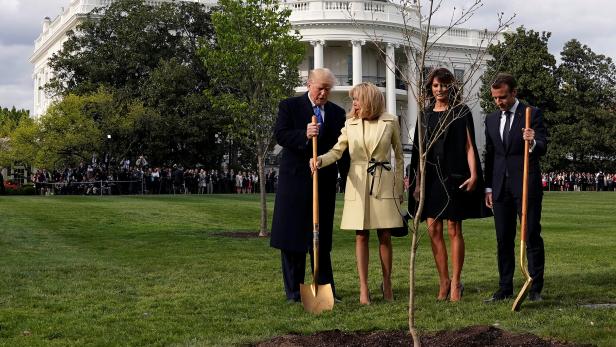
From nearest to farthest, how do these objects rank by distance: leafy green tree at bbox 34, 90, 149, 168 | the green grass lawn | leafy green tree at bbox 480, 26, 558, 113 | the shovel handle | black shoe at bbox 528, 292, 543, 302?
the green grass lawn
the shovel handle
black shoe at bbox 528, 292, 543, 302
leafy green tree at bbox 34, 90, 149, 168
leafy green tree at bbox 480, 26, 558, 113

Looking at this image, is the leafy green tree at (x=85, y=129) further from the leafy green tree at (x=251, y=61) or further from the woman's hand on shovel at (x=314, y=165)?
the woman's hand on shovel at (x=314, y=165)

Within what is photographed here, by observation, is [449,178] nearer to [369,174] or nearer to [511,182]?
[511,182]

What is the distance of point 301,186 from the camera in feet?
27.6

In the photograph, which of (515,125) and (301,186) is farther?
(301,186)

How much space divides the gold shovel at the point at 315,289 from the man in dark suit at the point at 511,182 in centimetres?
161

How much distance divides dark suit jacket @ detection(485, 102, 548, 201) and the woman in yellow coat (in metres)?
0.93

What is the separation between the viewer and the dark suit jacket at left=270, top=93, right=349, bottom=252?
8344 millimetres

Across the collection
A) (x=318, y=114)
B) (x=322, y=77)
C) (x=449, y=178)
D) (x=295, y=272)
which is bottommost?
(x=295, y=272)

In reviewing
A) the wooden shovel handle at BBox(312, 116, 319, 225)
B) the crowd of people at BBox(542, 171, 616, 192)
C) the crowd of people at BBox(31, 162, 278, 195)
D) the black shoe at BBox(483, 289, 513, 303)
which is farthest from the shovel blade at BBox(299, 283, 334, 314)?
the crowd of people at BBox(542, 171, 616, 192)

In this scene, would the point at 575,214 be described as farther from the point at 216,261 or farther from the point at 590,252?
the point at 216,261

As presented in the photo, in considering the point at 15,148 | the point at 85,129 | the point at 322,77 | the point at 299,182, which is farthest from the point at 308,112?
the point at 15,148

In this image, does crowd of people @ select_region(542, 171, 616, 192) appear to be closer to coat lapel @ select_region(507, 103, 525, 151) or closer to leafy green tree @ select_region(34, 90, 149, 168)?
leafy green tree @ select_region(34, 90, 149, 168)

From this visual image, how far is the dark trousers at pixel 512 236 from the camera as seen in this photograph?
8031 millimetres

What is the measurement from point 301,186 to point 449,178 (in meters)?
1.43
